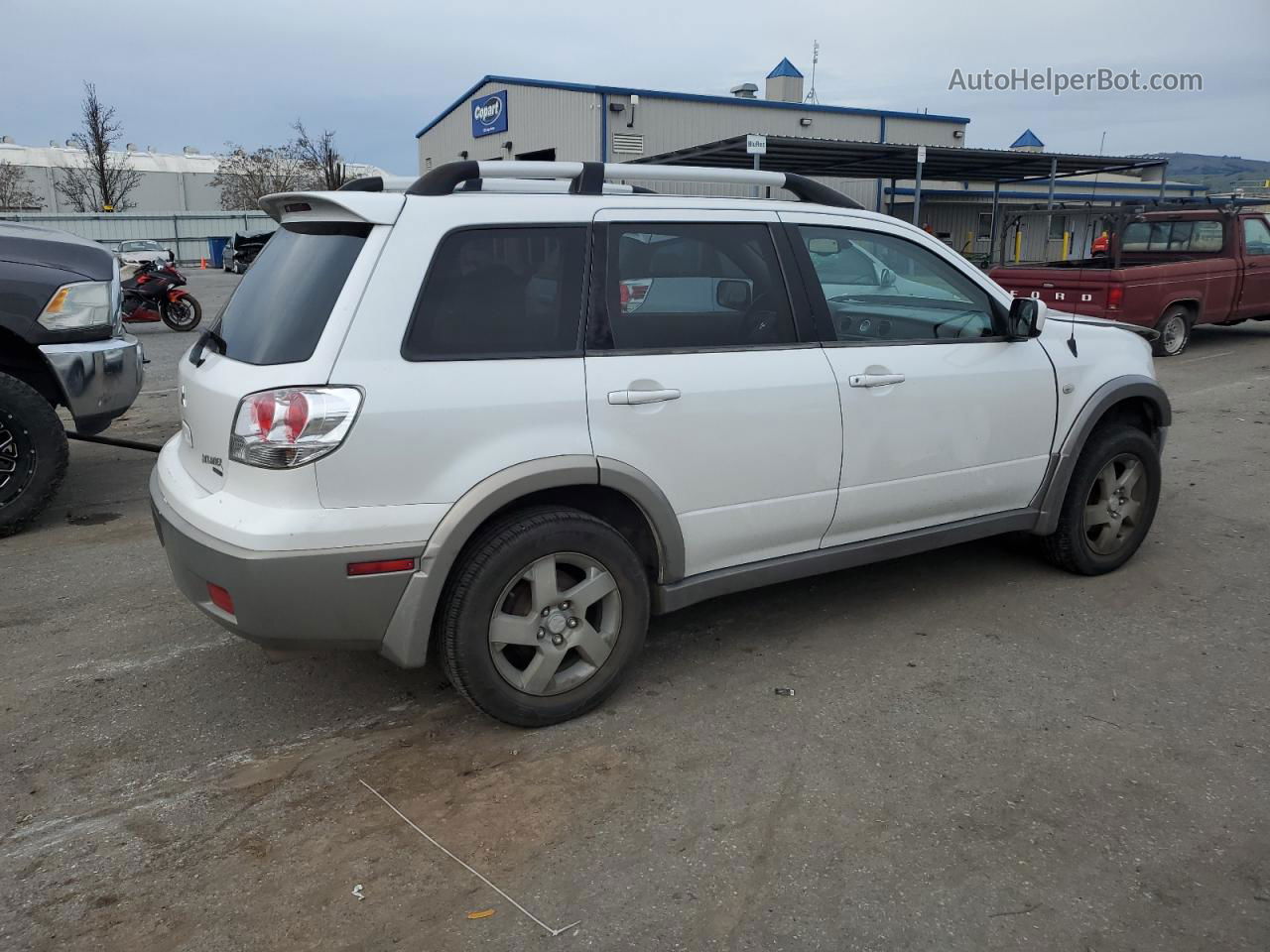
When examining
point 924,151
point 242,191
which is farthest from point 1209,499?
point 242,191

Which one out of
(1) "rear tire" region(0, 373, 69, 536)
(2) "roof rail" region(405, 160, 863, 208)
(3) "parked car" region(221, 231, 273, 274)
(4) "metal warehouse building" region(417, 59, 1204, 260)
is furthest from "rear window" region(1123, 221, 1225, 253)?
(3) "parked car" region(221, 231, 273, 274)

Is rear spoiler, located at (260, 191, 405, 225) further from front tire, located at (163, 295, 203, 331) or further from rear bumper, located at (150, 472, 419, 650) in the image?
front tire, located at (163, 295, 203, 331)

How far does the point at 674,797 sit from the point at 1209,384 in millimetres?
9914

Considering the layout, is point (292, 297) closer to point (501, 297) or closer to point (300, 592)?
point (501, 297)

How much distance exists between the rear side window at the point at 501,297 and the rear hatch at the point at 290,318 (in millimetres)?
214

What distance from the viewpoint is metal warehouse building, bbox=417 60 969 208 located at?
2680 centimetres

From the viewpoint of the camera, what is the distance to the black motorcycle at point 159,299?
1564 cm

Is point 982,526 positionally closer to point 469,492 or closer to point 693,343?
point 693,343

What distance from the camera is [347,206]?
123 inches

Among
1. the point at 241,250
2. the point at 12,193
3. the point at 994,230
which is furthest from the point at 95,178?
the point at 994,230

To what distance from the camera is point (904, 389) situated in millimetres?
3984

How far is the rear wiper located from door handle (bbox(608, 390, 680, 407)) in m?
1.36

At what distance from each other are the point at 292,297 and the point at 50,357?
10.8 feet

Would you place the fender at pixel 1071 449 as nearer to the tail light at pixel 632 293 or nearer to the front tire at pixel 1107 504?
the front tire at pixel 1107 504
